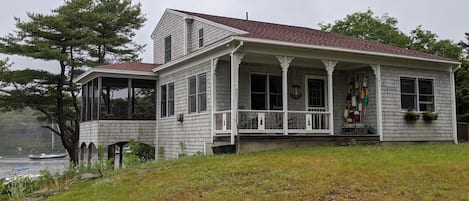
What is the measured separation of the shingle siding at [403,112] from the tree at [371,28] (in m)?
16.6

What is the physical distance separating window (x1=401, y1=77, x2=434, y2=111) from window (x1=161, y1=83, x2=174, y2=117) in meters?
8.03

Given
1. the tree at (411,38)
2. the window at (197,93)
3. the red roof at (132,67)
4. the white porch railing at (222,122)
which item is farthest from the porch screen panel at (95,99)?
the tree at (411,38)

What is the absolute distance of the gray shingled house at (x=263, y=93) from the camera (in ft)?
45.1

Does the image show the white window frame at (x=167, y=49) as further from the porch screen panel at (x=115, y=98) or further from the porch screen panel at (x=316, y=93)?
the porch screen panel at (x=316, y=93)

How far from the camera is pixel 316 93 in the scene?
16.8 metres

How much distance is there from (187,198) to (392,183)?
343 cm

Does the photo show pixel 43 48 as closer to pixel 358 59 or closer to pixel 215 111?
pixel 215 111

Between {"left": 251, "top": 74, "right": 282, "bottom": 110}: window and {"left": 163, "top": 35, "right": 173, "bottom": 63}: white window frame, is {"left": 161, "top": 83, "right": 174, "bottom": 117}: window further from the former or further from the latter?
{"left": 251, "top": 74, "right": 282, "bottom": 110}: window

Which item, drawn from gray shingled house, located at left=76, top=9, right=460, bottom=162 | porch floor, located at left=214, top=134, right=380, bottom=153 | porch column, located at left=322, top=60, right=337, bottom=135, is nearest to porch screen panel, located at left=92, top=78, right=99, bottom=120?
gray shingled house, located at left=76, top=9, right=460, bottom=162

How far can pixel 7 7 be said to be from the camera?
34094 millimetres

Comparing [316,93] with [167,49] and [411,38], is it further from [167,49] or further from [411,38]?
[411,38]

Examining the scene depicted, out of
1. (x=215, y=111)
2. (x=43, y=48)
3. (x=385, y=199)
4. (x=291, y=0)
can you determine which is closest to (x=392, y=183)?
(x=385, y=199)

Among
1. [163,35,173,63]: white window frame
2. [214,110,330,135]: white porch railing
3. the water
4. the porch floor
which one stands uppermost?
[163,35,173,63]: white window frame

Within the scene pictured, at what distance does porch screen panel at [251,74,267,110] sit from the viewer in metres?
15.7
